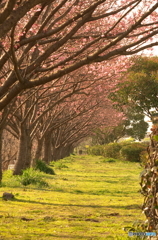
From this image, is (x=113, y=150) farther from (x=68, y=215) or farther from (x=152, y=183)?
(x=152, y=183)

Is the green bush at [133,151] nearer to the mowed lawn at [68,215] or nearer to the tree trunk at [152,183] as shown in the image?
the mowed lawn at [68,215]

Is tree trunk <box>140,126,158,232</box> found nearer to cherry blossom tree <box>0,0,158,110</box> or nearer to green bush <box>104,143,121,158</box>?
cherry blossom tree <box>0,0,158,110</box>

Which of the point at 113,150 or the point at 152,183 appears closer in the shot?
the point at 152,183

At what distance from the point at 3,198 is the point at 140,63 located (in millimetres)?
24393

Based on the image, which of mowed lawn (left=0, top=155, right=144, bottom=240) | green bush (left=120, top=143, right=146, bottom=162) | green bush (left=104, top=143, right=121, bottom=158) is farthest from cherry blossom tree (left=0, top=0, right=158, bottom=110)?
green bush (left=104, top=143, right=121, bottom=158)

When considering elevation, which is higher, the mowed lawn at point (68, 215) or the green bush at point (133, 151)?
the green bush at point (133, 151)

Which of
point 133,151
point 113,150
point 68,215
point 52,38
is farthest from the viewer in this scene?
point 113,150

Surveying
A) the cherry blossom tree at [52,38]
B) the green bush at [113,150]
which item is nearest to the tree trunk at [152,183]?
the cherry blossom tree at [52,38]

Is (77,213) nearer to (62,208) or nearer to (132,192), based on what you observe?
(62,208)

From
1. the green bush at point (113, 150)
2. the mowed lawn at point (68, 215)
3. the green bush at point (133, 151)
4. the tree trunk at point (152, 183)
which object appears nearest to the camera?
the tree trunk at point (152, 183)

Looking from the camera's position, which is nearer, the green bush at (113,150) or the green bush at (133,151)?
the green bush at (133,151)

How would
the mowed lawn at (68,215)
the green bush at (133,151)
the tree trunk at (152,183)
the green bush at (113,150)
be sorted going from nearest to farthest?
the tree trunk at (152,183)
the mowed lawn at (68,215)
the green bush at (133,151)
the green bush at (113,150)

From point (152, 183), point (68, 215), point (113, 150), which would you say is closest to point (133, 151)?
point (113, 150)

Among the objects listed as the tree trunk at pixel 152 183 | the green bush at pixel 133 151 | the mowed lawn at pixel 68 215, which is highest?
the green bush at pixel 133 151
